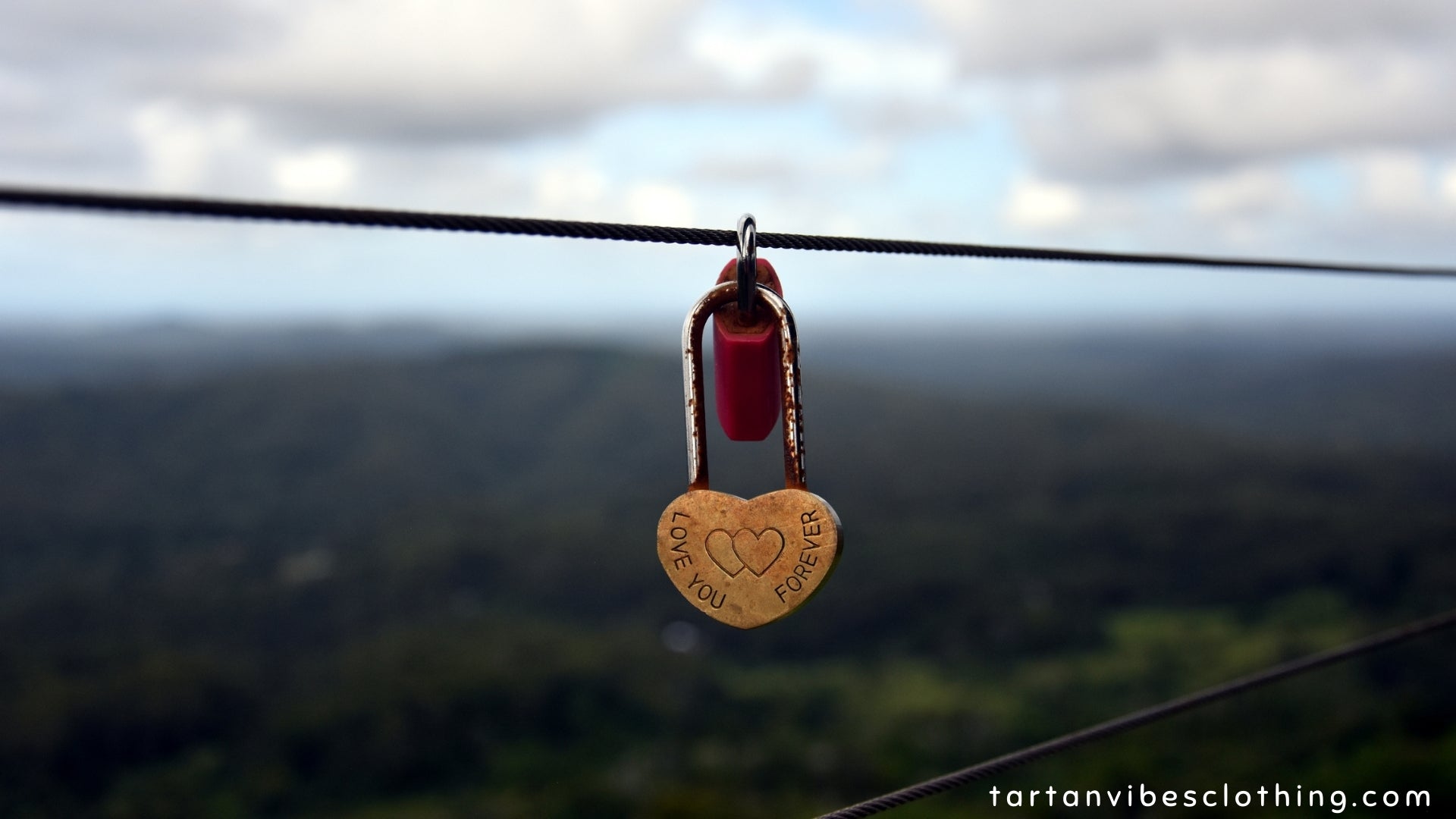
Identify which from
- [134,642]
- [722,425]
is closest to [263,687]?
[134,642]

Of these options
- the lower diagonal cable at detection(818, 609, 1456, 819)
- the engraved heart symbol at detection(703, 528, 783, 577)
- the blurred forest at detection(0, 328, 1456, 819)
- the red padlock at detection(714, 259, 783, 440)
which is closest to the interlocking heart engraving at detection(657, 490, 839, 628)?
the engraved heart symbol at detection(703, 528, 783, 577)

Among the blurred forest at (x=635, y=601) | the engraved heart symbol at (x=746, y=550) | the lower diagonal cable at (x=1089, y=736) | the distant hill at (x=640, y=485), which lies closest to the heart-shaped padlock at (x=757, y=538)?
the engraved heart symbol at (x=746, y=550)

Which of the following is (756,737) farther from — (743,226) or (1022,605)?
(743,226)

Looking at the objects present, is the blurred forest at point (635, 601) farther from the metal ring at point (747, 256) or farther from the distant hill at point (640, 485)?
the metal ring at point (747, 256)

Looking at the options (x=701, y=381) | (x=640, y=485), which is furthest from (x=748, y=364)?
(x=640, y=485)

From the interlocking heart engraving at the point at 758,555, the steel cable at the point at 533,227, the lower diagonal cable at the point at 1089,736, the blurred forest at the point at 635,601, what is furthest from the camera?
the blurred forest at the point at 635,601

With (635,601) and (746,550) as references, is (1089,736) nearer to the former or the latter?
(746,550)

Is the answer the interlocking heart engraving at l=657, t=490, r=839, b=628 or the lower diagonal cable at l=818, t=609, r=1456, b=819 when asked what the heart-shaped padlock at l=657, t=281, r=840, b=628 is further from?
the lower diagonal cable at l=818, t=609, r=1456, b=819
